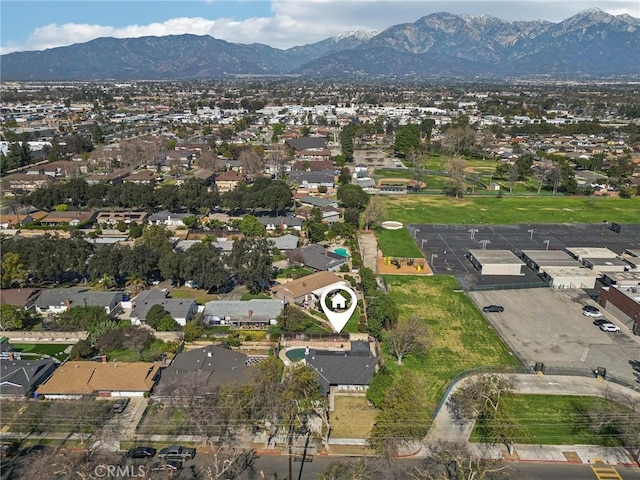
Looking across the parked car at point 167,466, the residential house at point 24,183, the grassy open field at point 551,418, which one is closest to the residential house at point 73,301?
the parked car at point 167,466

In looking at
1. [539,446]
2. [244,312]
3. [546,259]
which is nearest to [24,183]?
[244,312]

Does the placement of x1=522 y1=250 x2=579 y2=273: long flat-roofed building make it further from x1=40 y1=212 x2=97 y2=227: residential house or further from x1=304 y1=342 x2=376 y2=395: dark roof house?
x1=40 y1=212 x2=97 y2=227: residential house

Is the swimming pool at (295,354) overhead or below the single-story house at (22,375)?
below

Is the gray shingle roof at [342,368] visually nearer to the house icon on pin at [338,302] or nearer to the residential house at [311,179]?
the house icon on pin at [338,302]

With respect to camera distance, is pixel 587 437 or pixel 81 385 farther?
pixel 81 385

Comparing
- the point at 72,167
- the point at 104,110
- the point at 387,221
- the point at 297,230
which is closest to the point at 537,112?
the point at 387,221

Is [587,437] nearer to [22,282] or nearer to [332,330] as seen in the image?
[332,330]
